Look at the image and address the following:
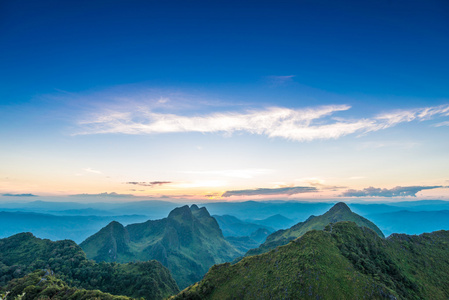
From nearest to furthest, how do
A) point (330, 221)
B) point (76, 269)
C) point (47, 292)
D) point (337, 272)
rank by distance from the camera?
point (337, 272)
point (47, 292)
point (76, 269)
point (330, 221)

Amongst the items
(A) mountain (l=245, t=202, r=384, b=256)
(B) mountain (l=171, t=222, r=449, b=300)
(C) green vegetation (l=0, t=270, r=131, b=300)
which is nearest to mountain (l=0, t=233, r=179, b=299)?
(C) green vegetation (l=0, t=270, r=131, b=300)

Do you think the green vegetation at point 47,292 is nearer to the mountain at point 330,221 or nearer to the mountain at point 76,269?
the mountain at point 76,269

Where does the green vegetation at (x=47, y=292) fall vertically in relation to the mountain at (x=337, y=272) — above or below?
below

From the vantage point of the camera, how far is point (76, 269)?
86.6 m

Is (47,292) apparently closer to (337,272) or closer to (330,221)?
(337,272)

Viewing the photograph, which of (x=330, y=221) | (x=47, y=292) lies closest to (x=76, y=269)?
(x=47, y=292)

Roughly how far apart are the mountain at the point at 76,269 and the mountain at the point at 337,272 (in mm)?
56004

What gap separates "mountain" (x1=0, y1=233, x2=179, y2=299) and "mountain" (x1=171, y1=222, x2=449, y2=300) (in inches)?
2205

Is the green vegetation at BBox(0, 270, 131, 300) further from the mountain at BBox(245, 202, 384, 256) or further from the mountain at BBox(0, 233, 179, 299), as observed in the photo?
the mountain at BBox(245, 202, 384, 256)

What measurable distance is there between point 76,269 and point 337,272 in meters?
99.6

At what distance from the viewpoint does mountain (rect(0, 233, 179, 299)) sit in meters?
82.9

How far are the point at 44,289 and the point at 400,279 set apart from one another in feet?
286

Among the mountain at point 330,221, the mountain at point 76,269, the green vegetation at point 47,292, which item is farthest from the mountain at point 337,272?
the mountain at point 330,221

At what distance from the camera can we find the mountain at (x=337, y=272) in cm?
3953
